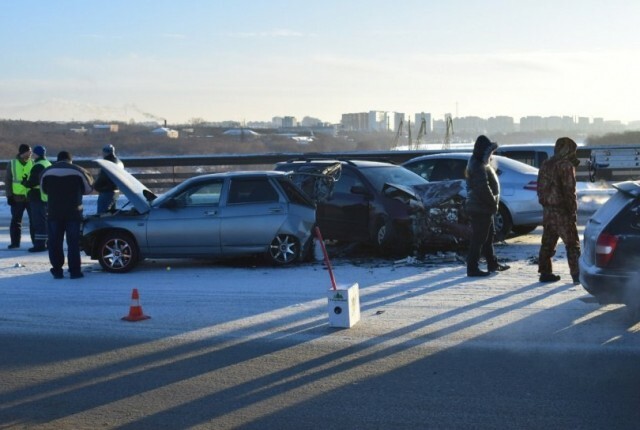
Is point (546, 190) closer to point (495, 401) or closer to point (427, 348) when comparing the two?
point (427, 348)

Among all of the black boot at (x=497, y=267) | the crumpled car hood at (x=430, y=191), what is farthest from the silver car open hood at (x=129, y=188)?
the black boot at (x=497, y=267)

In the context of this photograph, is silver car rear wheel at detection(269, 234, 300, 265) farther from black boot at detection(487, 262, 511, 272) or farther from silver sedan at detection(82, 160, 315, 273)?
black boot at detection(487, 262, 511, 272)

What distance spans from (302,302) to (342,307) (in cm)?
139

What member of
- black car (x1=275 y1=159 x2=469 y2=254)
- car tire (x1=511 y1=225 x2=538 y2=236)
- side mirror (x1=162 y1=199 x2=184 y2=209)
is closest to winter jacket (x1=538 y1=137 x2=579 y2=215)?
black car (x1=275 y1=159 x2=469 y2=254)

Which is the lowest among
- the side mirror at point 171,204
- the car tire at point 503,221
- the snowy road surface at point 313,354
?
the snowy road surface at point 313,354

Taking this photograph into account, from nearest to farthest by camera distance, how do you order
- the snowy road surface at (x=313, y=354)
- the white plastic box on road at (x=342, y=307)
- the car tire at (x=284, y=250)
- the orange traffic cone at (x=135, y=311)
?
the snowy road surface at (x=313, y=354) < the white plastic box on road at (x=342, y=307) < the orange traffic cone at (x=135, y=311) < the car tire at (x=284, y=250)

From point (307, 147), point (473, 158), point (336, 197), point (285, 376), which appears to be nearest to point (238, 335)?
point (285, 376)

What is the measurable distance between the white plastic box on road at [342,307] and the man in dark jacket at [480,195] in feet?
9.18

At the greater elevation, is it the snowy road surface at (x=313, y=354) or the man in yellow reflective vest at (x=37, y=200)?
the man in yellow reflective vest at (x=37, y=200)

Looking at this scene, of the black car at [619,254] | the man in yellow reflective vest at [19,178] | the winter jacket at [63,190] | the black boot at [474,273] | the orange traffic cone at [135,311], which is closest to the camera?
the black car at [619,254]

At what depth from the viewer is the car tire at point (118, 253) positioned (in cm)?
1130

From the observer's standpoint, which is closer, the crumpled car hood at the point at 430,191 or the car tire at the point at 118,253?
the car tire at the point at 118,253

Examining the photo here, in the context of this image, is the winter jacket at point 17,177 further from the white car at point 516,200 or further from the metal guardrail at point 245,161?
the metal guardrail at point 245,161

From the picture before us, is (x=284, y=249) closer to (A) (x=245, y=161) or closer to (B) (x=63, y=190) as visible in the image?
(B) (x=63, y=190)
